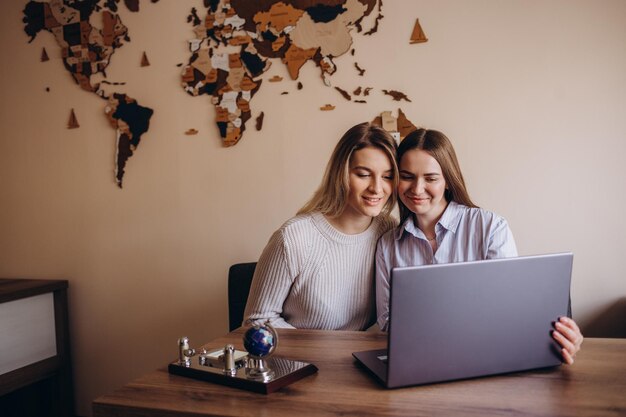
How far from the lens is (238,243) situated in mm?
2508

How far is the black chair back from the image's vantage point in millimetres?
2111

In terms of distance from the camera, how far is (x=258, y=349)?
42.0 inches

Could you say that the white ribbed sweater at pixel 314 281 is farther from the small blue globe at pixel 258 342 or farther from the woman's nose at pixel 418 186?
the small blue globe at pixel 258 342

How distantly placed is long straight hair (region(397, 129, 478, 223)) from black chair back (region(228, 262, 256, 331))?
2.37 feet

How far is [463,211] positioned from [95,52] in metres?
2.03

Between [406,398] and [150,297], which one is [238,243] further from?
[406,398]

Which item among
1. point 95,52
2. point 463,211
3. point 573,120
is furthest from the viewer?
point 95,52

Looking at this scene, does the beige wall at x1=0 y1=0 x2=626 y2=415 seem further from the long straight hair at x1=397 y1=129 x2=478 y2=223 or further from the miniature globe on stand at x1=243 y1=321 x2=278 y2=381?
the miniature globe on stand at x1=243 y1=321 x2=278 y2=381

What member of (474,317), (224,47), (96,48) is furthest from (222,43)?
(474,317)

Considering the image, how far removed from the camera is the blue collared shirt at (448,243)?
5.60ft

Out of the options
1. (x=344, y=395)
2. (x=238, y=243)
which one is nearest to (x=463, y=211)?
(x=344, y=395)

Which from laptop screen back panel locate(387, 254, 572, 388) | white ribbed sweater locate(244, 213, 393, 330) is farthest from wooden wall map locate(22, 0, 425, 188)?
laptop screen back panel locate(387, 254, 572, 388)

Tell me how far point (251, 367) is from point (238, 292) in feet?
3.45

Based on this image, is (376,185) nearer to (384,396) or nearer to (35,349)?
(384,396)
